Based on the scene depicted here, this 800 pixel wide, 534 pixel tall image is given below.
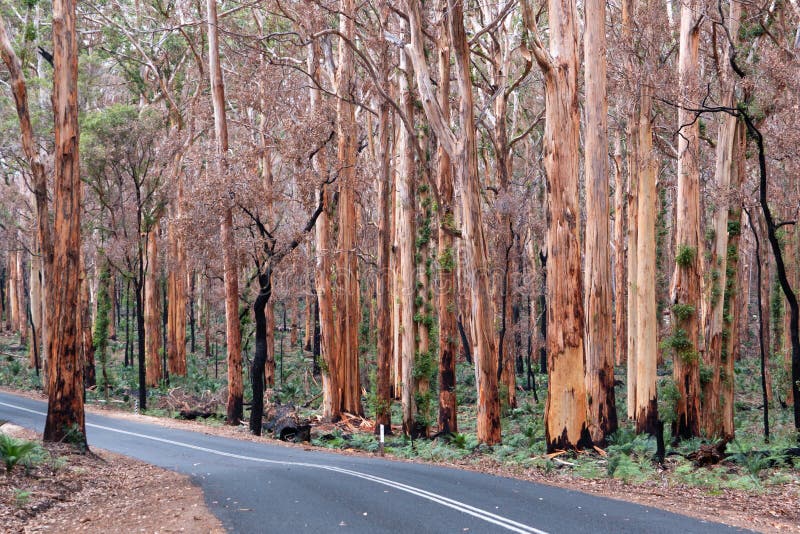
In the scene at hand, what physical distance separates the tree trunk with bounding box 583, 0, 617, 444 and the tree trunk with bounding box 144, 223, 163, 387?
22.4 metres

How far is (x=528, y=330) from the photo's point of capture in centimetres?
3691

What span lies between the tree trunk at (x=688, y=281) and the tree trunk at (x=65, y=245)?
12.8 metres

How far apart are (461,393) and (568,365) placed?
61.9 feet

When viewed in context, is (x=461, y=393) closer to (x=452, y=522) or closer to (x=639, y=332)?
→ (x=639, y=332)

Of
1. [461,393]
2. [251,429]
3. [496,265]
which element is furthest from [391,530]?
[461,393]

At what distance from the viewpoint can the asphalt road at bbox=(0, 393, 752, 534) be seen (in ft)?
26.6

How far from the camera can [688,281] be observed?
18.7 metres

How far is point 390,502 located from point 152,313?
28.4 meters

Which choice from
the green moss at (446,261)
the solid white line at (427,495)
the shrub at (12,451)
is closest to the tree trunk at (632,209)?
the green moss at (446,261)

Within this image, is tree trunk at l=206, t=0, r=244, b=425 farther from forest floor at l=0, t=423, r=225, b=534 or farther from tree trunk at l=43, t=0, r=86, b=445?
forest floor at l=0, t=423, r=225, b=534

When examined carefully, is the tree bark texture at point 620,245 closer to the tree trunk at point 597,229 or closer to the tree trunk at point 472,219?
the tree trunk at point 597,229

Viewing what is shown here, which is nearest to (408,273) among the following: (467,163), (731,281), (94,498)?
(467,163)

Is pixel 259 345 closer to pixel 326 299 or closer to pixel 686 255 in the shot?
pixel 326 299

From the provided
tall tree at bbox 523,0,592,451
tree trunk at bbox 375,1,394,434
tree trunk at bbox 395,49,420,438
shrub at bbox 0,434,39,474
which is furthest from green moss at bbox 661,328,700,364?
shrub at bbox 0,434,39,474
